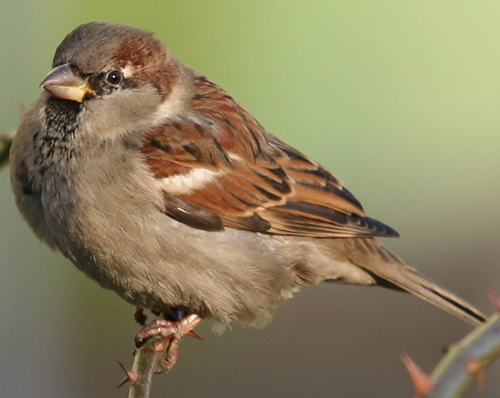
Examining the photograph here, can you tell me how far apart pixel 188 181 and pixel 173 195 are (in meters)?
0.07

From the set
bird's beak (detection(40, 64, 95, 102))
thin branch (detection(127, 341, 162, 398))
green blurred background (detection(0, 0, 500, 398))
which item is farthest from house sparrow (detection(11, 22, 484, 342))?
green blurred background (detection(0, 0, 500, 398))

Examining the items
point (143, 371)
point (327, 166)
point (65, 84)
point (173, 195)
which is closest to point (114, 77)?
point (65, 84)

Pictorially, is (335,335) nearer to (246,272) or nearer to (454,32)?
(454,32)

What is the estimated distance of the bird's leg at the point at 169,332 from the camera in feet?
9.23

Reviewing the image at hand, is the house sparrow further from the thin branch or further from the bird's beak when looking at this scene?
the thin branch

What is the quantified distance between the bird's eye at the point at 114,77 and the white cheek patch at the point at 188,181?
0.96 ft

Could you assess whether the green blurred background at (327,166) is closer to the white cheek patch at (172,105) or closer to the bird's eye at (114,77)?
the white cheek patch at (172,105)

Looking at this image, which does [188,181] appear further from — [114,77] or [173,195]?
[114,77]

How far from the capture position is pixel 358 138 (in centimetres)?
673

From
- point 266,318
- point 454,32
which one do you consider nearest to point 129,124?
point 266,318

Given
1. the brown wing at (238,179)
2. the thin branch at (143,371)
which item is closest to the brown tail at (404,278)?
the brown wing at (238,179)

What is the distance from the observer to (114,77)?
116 inches

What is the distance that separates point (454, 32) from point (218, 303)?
13.3ft

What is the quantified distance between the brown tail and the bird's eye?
96 cm
